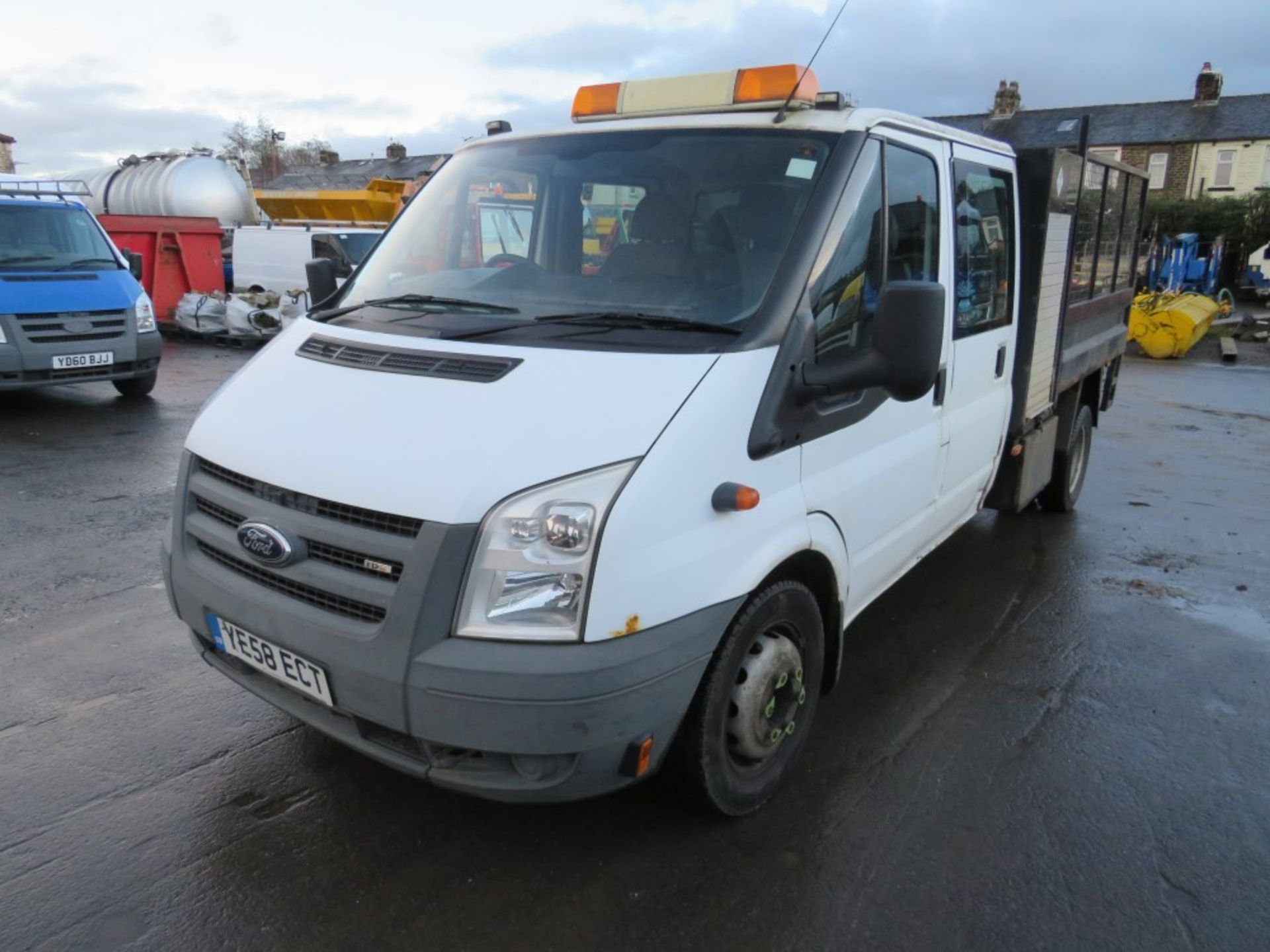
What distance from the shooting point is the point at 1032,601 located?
5148 millimetres

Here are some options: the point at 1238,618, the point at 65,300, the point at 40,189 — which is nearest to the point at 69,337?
the point at 65,300

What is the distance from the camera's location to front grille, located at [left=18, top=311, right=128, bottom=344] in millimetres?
8664

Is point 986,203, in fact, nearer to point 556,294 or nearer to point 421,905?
point 556,294

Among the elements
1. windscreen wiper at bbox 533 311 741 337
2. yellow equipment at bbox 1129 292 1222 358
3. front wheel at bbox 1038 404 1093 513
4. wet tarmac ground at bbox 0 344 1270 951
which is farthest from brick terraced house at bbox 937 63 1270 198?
windscreen wiper at bbox 533 311 741 337

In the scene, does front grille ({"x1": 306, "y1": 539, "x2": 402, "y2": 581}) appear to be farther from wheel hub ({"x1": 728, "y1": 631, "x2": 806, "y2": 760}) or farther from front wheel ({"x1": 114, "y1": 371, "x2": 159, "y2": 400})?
front wheel ({"x1": 114, "y1": 371, "x2": 159, "y2": 400})

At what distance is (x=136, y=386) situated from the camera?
10148 mm

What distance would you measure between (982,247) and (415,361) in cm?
269

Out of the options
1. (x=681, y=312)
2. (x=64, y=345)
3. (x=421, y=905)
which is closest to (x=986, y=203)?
(x=681, y=312)

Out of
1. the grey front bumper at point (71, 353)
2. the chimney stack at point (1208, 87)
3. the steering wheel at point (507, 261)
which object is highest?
the chimney stack at point (1208, 87)

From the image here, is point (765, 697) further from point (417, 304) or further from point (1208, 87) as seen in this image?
point (1208, 87)

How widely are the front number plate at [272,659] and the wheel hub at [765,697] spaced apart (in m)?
1.22

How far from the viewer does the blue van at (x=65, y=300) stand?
28.3ft

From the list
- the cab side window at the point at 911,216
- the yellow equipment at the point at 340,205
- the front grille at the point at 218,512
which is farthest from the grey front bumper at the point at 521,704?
the yellow equipment at the point at 340,205

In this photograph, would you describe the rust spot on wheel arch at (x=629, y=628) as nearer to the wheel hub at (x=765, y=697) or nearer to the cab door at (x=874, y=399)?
the wheel hub at (x=765, y=697)
